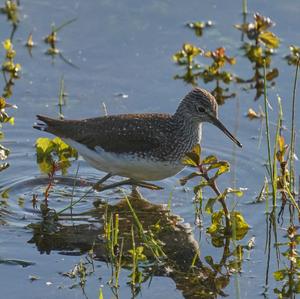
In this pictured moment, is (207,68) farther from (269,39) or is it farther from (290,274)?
(290,274)

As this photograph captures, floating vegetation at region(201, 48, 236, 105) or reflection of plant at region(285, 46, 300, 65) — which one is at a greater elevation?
reflection of plant at region(285, 46, 300, 65)

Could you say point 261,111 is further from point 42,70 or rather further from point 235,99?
point 42,70

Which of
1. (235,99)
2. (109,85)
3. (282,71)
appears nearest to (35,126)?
(109,85)

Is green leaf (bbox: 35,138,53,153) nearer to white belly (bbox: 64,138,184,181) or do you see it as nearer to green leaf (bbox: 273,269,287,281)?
white belly (bbox: 64,138,184,181)

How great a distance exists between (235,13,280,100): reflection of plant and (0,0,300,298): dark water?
0.13 meters

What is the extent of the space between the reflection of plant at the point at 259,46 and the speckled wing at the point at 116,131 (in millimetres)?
2239

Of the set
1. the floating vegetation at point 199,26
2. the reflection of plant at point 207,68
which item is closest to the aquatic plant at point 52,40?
the reflection of plant at point 207,68

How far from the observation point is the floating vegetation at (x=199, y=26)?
43.7 ft

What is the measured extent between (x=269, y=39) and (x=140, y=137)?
10.4 ft

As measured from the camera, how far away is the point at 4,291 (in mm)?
8383

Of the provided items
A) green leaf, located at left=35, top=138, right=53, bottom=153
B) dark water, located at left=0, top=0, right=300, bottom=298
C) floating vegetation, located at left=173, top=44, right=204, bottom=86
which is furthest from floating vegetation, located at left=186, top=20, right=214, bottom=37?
green leaf, located at left=35, top=138, right=53, bottom=153

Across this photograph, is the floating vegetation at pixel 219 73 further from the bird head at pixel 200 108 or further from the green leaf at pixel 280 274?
the green leaf at pixel 280 274

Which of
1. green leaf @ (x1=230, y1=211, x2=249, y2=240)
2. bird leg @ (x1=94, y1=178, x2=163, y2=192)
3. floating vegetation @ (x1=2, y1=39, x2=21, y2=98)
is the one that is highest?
floating vegetation @ (x1=2, y1=39, x2=21, y2=98)

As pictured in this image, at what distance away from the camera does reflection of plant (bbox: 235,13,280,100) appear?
12.4 m
